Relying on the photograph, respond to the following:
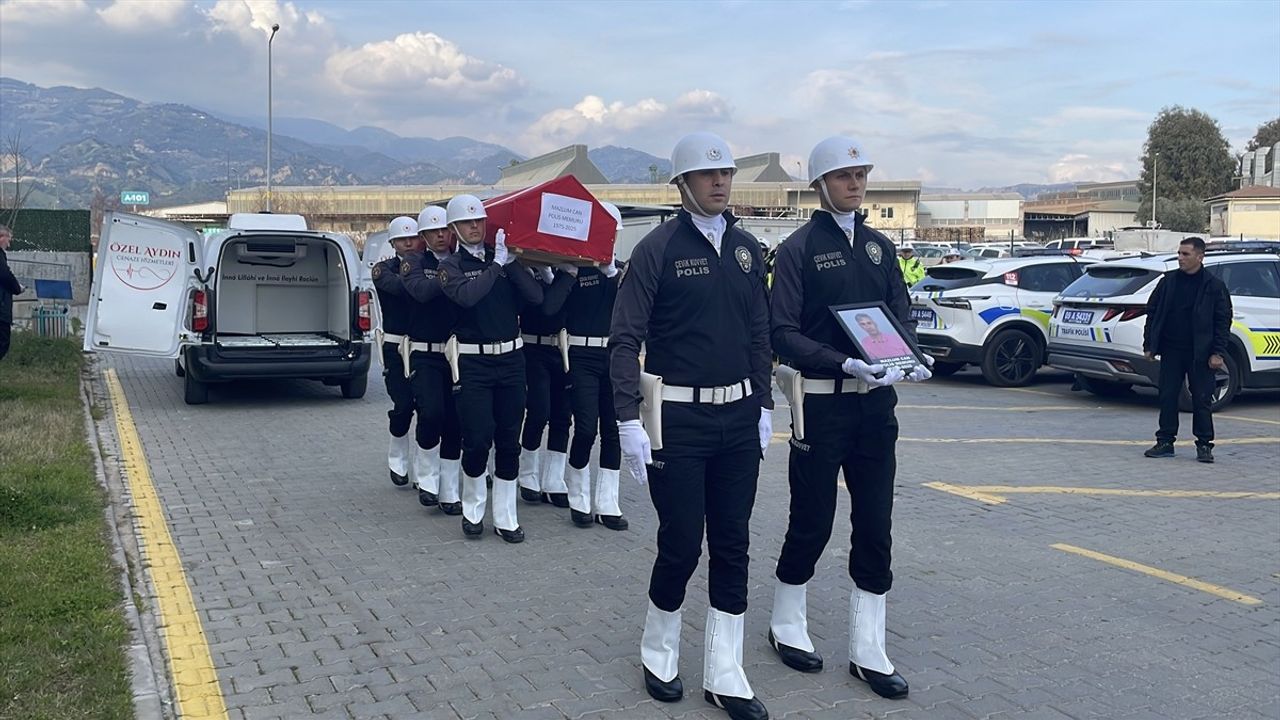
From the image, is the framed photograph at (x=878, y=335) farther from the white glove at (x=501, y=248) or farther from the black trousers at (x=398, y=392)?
the black trousers at (x=398, y=392)

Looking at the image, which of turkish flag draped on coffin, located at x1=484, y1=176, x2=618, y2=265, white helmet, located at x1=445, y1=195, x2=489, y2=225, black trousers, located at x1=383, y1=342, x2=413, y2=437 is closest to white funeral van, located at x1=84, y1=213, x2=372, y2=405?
black trousers, located at x1=383, y1=342, x2=413, y2=437

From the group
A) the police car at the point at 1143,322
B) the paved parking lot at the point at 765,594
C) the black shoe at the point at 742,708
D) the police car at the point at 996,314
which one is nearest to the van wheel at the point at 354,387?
the paved parking lot at the point at 765,594

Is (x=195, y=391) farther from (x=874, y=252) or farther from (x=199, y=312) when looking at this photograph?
(x=874, y=252)

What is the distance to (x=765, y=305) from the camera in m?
4.61

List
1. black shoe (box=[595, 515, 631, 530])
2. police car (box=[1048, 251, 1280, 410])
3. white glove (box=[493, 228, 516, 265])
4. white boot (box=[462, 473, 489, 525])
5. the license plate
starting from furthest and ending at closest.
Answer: the license plate → police car (box=[1048, 251, 1280, 410]) → black shoe (box=[595, 515, 631, 530]) → white boot (box=[462, 473, 489, 525]) → white glove (box=[493, 228, 516, 265])

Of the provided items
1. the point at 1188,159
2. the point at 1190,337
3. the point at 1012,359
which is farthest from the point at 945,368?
the point at 1188,159

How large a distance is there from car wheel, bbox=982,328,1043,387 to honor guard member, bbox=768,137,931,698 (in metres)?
10.8

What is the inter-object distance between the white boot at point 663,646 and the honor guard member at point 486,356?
2.50m

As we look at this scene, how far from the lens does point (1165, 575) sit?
6.27 meters

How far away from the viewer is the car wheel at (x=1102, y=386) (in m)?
14.2

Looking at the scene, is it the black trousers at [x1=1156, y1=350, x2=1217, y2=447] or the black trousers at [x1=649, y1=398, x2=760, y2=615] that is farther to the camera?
the black trousers at [x1=1156, y1=350, x2=1217, y2=447]

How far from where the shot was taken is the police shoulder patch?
15.4 ft

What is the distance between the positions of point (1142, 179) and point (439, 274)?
82.0m

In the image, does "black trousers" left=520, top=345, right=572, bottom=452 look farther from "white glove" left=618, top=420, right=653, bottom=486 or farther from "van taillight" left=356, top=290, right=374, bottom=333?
"van taillight" left=356, top=290, right=374, bottom=333
